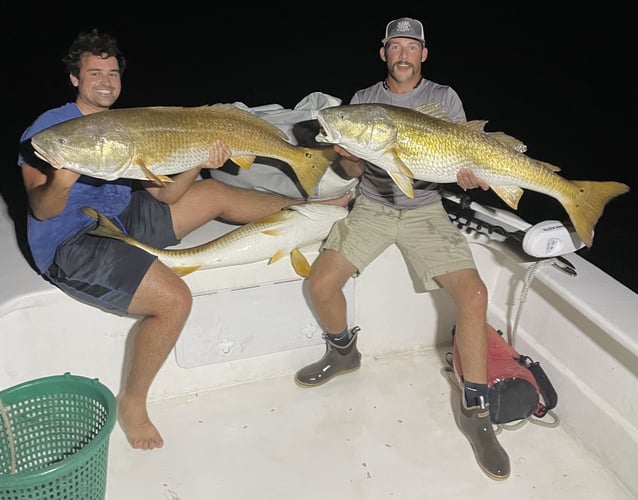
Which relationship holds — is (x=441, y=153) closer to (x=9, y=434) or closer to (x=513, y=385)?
(x=513, y=385)

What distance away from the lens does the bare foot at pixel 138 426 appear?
2727 millimetres

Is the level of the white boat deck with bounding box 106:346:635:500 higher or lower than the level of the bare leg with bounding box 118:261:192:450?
lower

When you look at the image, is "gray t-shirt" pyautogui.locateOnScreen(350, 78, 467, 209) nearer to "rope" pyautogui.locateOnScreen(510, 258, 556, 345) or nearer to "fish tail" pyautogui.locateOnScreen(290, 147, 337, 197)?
"fish tail" pyautogui.locateOnScreen(290, 147, 337, 197)

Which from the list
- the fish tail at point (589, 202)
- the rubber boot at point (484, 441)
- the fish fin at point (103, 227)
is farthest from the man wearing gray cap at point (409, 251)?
the fish fin at point (103, 227)

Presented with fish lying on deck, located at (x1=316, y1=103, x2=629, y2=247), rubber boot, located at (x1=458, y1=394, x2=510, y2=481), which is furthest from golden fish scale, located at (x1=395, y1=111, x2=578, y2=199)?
rubber boot, located at (x1=458, y1=394, x2=510, y2=481)

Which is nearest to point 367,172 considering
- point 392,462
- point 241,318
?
point 241,318

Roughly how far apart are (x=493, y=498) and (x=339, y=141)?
→ 158 centimetres

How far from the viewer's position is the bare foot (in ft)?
8.95

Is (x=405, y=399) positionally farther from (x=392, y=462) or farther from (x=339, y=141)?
(x=339, y=141)

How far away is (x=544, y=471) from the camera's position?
270 centimetres

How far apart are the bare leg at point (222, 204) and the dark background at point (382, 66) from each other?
125cm

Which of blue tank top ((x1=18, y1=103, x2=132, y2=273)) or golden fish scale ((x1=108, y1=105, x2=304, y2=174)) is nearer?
golden fish scale ((x1=108, y1=105, x2=304, y2=174))

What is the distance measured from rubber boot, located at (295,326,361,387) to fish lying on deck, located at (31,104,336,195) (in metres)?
0.84

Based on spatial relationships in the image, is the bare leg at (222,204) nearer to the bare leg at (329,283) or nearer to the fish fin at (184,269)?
the fish fin at (184,269)
